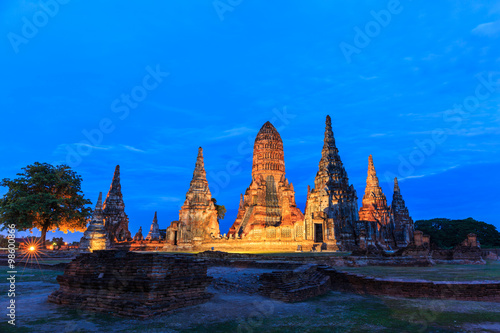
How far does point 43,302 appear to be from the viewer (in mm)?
8422

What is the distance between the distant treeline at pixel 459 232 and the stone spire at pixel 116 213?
161ft

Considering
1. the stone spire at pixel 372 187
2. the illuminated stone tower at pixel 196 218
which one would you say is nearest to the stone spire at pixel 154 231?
the illuminated stone tower at pixel 196 218

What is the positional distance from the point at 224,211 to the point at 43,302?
50832 mm

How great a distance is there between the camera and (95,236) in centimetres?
3338

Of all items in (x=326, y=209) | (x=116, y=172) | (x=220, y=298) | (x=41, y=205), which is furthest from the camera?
(x=116, y=172)

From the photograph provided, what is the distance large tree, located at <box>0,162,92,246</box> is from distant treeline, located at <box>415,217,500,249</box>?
5355 centimetres

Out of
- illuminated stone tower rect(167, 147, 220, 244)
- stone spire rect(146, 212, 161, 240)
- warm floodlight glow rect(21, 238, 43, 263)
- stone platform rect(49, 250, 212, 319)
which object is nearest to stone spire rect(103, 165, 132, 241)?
stone spire rect(146, 212, 161, 240)

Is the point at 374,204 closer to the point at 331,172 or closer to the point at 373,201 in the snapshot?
the point at 373,201

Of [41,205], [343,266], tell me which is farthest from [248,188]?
[343,266]

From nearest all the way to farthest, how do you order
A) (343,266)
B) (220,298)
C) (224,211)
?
(220,298) < (343,266) < (224,211)

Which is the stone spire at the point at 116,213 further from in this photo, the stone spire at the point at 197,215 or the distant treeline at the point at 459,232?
the distant treeline at the point at 459,232

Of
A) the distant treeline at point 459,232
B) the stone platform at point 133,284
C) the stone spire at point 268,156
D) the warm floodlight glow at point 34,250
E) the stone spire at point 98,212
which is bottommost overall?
the distant treeline at point 459,232

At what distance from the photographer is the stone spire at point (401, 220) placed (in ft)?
161

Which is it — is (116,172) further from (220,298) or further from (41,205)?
(220,298)
